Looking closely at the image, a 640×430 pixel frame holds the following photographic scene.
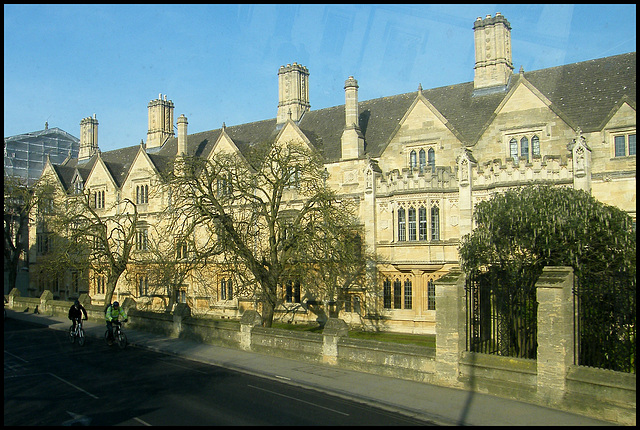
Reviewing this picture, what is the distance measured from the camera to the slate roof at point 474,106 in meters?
28.2

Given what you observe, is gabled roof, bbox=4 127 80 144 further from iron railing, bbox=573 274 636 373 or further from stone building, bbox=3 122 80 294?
iron railing, bbox=573 274 636 373

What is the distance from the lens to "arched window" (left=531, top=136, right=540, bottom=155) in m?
28.9

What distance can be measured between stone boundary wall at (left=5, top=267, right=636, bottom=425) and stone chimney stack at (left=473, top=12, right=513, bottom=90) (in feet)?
65.1

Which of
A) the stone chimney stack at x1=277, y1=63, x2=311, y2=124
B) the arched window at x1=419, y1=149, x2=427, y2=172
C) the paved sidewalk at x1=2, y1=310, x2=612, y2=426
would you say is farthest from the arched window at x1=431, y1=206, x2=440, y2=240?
the stone chimney stack at x1=277, y1=63, x2=311, y2=124

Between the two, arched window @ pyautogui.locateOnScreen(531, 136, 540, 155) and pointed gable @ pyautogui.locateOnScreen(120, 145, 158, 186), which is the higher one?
pointed gable @ pyautogui.locateOnScreen(120, 145, 158, 186)

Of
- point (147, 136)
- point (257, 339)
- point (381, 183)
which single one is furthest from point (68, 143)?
point (257, 339)

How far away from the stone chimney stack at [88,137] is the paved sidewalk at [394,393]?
40.0m

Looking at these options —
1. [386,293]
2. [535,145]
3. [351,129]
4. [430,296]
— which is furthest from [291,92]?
[430,296]

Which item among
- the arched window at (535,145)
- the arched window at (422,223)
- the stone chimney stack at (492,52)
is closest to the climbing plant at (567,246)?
the arched window at (422,223)

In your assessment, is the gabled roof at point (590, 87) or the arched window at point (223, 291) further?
the arched window at point (223, 291)

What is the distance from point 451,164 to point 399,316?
8178mm

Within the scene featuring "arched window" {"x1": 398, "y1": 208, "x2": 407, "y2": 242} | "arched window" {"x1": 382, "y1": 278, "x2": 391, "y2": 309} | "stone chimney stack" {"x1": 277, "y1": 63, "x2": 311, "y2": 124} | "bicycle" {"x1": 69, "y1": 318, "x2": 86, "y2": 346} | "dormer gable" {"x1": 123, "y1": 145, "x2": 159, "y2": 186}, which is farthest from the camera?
"dormer gable" {"x1": 123, "y1": 145, "x2": 159, "y2": 186}

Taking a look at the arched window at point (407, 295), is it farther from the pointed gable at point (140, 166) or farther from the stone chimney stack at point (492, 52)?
the pointed gable at point (140, 166)

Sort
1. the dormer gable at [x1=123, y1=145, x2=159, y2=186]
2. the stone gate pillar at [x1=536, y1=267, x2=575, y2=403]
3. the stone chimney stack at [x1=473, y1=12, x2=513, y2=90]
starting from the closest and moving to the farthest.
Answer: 1. the stone gate pillar at [x1=536, y1=267, x2=575, y2=403]
2. the stone chimney stack at [x1=473, y1=12, x2=513, y2=90]
3. the dormer gable at [x1=123, y1=145, x2=159, y2=186]
